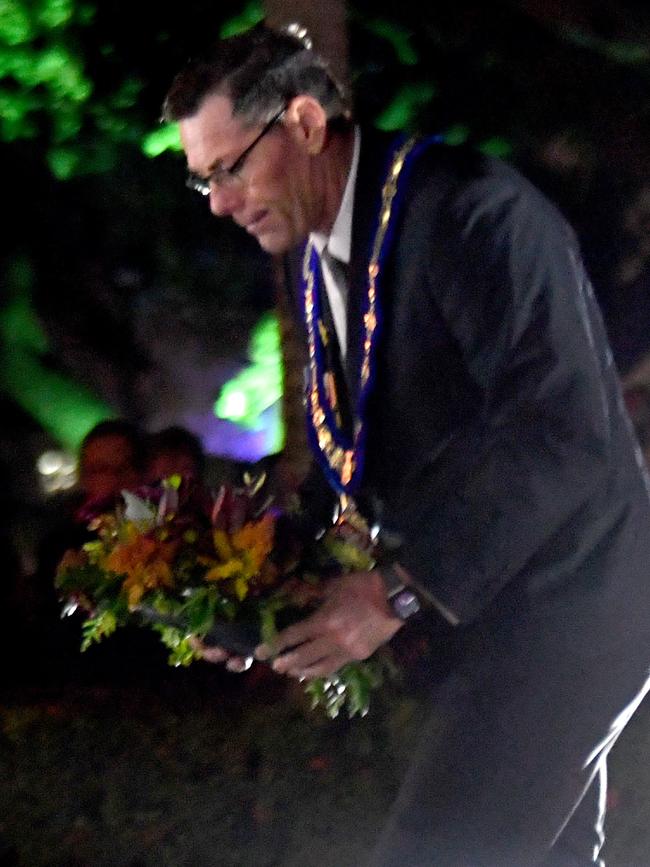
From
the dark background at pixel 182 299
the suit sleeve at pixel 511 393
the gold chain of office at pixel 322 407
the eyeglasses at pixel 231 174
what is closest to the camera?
the suit sleeve at pixel 511 393

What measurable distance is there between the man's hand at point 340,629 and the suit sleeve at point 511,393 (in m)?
0.08

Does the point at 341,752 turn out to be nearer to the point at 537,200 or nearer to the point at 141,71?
the point at 537,200

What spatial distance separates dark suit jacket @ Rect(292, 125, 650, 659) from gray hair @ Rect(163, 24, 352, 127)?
0.29 feet

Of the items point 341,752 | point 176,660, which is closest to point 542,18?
point 176,660

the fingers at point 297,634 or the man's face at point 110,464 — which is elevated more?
the man's face at point 110,464

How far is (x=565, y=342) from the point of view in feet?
3.17

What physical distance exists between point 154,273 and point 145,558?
54 cm

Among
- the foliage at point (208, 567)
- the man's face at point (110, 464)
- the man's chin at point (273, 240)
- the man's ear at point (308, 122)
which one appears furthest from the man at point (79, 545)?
the man's ear at point (308, 122)

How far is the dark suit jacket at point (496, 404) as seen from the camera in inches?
38.1

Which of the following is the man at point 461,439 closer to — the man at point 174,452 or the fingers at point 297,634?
the fingers at point 297,634

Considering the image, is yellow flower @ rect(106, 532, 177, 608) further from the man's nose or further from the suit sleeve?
the man's nose

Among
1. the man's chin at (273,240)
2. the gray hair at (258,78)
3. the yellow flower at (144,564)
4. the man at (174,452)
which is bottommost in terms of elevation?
the man at (174,452)

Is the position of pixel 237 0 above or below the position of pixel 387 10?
above

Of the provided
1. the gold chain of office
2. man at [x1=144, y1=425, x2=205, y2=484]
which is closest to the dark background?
man at [x1=144, y1=425, x2=205, y2=484]
